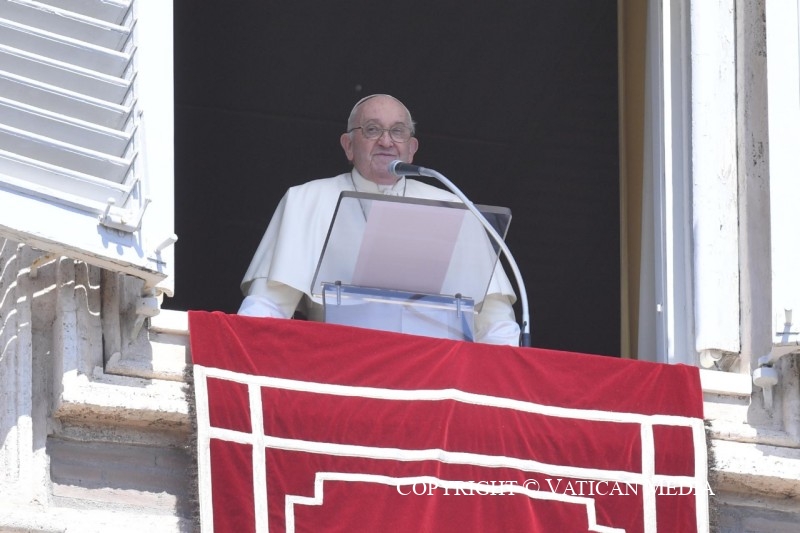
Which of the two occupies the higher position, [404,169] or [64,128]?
[64,128]

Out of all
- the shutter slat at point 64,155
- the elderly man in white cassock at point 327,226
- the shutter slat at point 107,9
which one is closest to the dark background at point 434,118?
the elderly man in white cassock at point 327,226

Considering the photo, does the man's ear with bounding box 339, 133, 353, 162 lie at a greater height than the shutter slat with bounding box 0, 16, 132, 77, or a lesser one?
lesser

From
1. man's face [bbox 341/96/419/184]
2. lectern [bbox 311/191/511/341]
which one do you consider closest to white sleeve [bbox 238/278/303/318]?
lectern [bbox 311/191/511/341]

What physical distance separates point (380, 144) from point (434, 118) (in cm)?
196

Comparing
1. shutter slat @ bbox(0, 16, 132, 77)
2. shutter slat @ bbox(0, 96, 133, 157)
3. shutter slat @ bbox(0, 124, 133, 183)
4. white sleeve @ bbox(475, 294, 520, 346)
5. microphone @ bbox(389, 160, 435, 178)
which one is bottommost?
white sleeve @ bbox(475, 294, 520, 346)

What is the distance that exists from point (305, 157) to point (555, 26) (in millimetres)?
1203

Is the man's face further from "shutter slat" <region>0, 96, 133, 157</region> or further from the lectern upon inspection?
"shutter slat" <region>0, 96, 133, 157</region>

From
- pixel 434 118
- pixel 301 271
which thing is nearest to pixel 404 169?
pixel 301 271

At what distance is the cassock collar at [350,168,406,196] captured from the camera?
7.04 m

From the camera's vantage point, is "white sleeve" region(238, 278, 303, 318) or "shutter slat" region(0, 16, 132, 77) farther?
"white sleeve" region(238, 278, 303, 318)

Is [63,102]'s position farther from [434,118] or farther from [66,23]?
A: [434,118]

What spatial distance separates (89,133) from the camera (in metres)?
5.50

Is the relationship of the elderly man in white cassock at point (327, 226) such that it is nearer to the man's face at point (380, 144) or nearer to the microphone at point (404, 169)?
the man's face at point (380, 144)

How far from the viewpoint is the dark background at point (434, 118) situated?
8.59 metres
